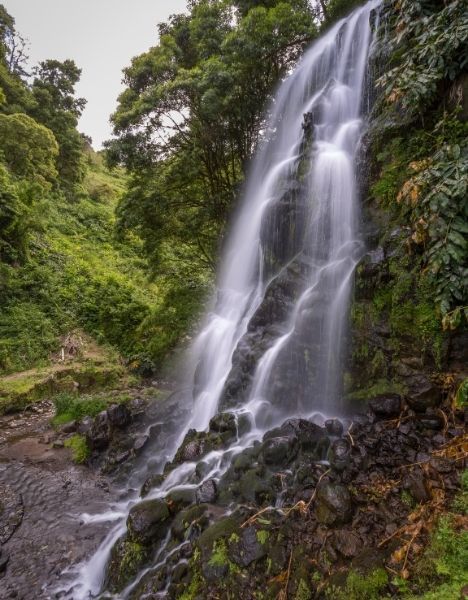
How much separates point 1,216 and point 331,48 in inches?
543

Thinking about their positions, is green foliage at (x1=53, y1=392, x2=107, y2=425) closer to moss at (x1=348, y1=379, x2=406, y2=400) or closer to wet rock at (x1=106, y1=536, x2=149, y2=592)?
wet rock at (x1=106, y1=536, x2=149, y2=592)

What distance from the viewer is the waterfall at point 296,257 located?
6.55 m

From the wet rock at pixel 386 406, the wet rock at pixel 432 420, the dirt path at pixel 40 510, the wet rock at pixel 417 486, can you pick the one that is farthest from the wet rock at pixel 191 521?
the wet rock at pixel 432 420

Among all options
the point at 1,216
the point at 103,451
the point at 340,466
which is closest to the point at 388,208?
the point at 340,466

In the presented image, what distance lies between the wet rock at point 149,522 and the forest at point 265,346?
0.09 feet

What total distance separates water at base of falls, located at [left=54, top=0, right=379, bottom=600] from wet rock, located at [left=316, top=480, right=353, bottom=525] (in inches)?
81.9

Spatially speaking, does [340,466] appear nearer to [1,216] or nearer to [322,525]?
[322,525]

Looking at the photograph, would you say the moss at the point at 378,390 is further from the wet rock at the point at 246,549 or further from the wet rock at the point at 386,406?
the wet rock at the point at 246,549

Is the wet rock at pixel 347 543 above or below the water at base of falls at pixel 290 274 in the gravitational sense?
below

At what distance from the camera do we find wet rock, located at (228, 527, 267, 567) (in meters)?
3.63

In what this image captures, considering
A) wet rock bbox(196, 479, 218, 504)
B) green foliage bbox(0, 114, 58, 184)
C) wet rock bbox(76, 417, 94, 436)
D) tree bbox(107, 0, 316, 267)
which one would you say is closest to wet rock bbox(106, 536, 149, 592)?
wet rock bbox(196, 479, 218, 504)

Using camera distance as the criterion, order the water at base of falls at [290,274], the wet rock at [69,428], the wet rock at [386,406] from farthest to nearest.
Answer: the wet rock at [69,428] < the water at base of falls at [290,274] < the wet rock at [386,406]

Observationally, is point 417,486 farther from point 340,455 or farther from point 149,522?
point 149,522

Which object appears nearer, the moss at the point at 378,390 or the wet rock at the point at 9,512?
the moss at the point at 378,390
